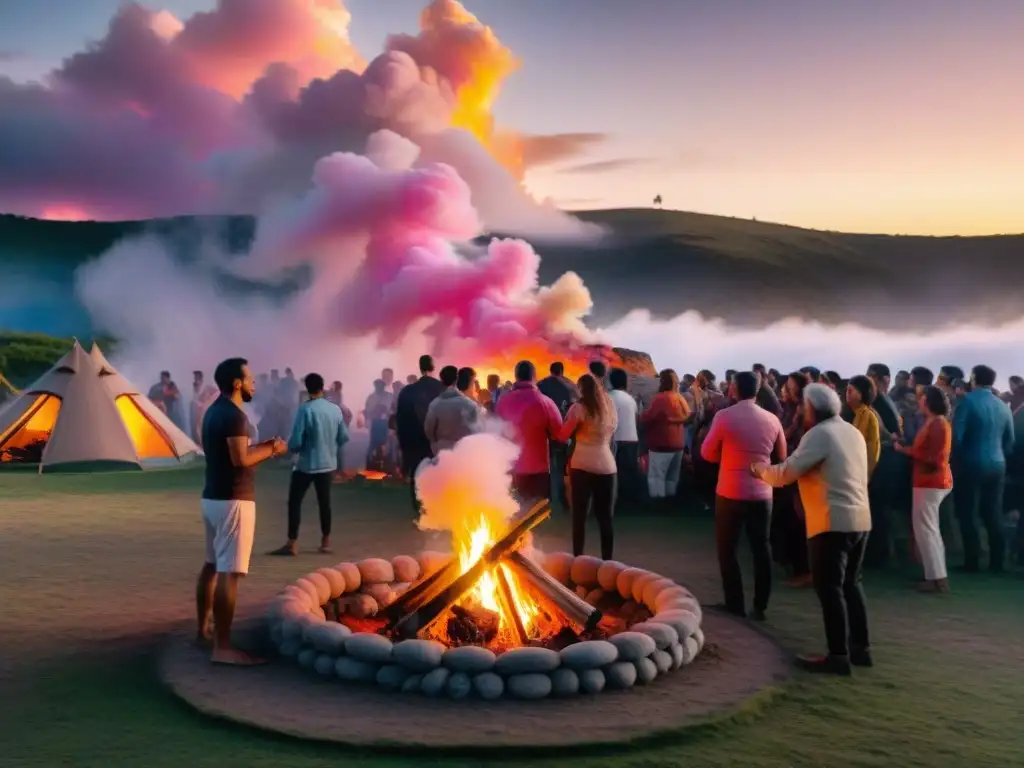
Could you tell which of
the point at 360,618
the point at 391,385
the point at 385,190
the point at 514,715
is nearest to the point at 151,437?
the point at 391,385

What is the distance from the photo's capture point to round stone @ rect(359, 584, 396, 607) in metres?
8.31

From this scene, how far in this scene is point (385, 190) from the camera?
24312mm

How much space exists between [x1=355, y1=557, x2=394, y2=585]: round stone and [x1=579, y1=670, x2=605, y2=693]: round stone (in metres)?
2.91

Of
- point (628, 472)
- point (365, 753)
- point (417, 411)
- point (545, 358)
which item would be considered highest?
point (545, 358)

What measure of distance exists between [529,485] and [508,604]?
247 cm

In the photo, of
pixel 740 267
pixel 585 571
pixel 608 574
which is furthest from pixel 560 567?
pixel 740 267

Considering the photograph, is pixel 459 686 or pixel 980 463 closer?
pixel 459 686

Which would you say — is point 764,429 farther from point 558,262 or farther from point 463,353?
point 558,262

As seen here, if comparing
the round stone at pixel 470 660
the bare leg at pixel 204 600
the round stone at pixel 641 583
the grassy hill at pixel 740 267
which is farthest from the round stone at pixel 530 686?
the grassy hill at pixel 740 267

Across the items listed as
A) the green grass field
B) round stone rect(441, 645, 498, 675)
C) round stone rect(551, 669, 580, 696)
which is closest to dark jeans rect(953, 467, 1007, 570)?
the green grass field

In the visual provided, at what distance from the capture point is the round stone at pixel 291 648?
22.0 feet

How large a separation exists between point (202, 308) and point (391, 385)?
3846cm

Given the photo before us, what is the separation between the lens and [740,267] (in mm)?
68812

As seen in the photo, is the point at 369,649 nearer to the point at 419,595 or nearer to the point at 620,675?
the point at 419,595
